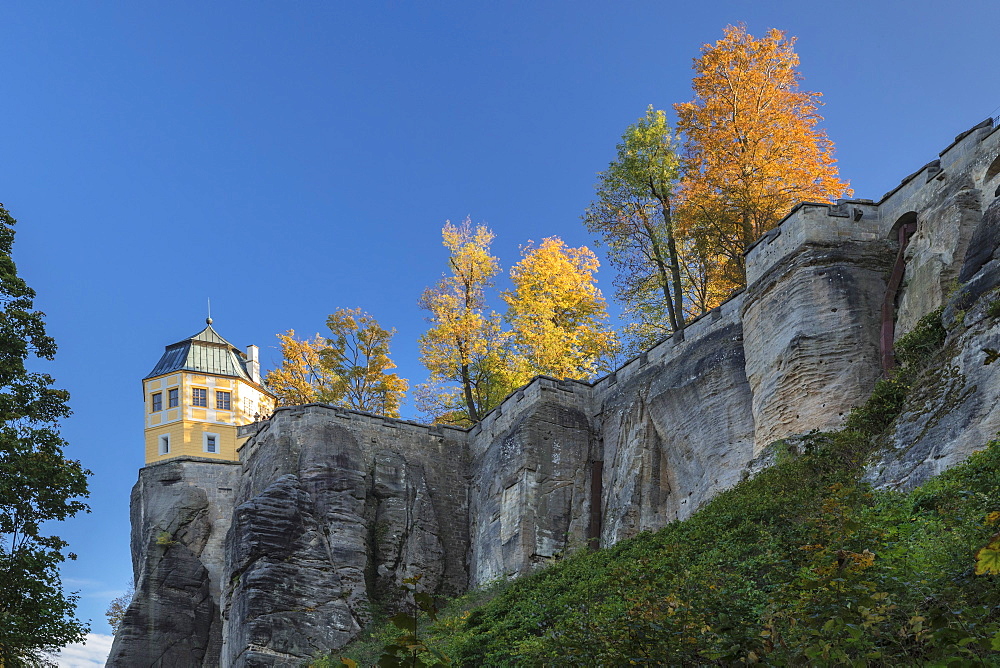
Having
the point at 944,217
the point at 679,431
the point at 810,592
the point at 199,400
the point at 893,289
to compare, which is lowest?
the point at 810,592

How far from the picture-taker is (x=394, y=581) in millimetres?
29875

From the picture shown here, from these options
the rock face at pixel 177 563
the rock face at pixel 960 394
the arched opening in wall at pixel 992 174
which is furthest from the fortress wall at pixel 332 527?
the arched opening in wall at pixel 992 174

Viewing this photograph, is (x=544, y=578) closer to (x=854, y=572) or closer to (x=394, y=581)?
(x=394, y=581)

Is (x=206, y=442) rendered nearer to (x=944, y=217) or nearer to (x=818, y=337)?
(x=818, y=337)

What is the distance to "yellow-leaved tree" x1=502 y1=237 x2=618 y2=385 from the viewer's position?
37.0m

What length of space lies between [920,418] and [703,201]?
16752mm

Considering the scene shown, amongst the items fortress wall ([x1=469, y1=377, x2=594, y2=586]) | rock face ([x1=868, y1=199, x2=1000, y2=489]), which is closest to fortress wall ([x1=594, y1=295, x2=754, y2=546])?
fortress wall ([x1=469, y1=377, x2=594, y2=586])

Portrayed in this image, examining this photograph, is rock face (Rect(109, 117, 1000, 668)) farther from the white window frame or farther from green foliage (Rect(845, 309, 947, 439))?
the white window frame

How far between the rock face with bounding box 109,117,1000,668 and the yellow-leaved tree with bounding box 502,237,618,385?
15.3 ft

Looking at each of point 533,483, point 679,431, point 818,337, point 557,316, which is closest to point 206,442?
point 557,316

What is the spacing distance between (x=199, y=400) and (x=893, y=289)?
38.5 metres

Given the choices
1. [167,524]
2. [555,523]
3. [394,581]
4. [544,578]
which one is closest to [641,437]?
[555,523]

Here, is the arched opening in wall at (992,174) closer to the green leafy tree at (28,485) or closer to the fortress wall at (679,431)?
the fortress wall at (679,431)

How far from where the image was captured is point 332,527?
29.5 metres
